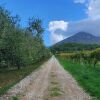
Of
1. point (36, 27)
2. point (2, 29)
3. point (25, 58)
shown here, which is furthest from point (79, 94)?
point (36, 27)

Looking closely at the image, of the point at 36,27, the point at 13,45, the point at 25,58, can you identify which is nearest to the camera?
the point at 13,45

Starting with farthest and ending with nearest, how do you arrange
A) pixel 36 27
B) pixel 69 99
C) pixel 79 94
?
pixel 36 27
pixel 79 94
pixel 69 99

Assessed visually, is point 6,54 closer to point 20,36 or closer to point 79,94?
point 20,36

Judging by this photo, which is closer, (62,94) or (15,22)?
(62,94)

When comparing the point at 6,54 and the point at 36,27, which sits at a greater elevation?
the point at 36,27

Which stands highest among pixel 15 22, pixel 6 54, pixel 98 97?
pixel 15 22

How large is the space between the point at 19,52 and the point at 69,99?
31.1 meters

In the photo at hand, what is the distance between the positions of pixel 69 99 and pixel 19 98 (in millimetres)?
2969

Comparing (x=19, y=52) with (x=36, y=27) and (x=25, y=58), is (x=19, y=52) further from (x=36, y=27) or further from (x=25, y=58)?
(x=36, y=27)

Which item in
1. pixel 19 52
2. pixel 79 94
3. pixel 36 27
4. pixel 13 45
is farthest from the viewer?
pixel 36 27

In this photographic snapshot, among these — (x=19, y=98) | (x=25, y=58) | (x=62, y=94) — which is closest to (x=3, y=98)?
(x=19, y=98)

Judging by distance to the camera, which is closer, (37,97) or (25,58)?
(37,97)

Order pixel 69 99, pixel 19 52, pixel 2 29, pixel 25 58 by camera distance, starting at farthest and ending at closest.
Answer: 1. pixel 25 58
2. pixel 19 52
3. pixel 2 29
4. pixel 69 99

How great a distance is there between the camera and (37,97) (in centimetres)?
2003
